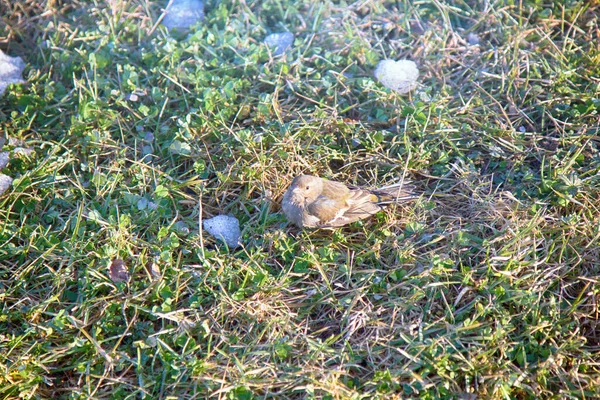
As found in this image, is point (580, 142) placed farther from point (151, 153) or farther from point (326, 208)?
point (151, 153)

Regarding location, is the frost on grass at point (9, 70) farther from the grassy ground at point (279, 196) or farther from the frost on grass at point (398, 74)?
the frost on grass at point (398, 74)

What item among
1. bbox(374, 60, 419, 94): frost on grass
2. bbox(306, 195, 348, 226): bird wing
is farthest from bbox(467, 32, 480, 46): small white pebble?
bbox(306, 195, 348, 226): bird wing

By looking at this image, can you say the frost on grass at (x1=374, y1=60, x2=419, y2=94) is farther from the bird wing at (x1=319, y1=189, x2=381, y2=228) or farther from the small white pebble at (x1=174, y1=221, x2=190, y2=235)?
the small white pebble at (x1=174, y1=221, x2=190, y2=235)

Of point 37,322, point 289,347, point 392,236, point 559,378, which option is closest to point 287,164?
point 392,236

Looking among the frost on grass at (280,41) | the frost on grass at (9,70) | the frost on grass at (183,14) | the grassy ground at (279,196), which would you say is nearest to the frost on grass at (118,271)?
the grassy ground at (279,196)

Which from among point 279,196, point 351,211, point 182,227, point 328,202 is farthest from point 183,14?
point 351,211
